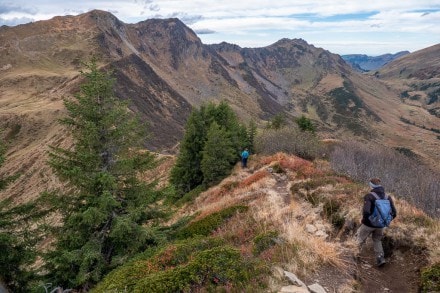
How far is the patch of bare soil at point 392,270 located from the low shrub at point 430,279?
358mm

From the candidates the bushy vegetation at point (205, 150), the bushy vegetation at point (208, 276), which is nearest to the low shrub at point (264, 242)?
the bushy vegetation at point (208, 276)

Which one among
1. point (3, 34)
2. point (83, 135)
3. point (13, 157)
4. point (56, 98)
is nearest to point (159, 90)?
point (56, 98)

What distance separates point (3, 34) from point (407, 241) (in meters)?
230

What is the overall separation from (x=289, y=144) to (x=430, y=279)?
3740 centimetres

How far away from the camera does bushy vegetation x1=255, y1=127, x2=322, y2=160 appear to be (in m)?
43.8

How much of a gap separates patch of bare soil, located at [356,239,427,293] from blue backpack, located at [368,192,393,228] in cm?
117

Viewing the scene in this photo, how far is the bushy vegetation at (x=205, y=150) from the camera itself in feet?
129

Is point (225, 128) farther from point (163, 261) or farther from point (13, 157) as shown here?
point (13, 157)

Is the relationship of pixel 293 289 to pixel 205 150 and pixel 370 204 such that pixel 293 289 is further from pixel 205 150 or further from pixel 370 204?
pixel 205 150

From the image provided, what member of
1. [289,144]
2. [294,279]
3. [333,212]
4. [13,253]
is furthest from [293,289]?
[289,144]

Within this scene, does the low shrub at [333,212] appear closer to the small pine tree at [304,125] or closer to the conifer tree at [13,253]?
the conifer tree at [13,253]

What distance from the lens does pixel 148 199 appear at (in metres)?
15.3

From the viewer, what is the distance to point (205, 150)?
130 feet

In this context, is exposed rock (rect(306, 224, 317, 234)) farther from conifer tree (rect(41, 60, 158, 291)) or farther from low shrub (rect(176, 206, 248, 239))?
conifer tree (rect(41, 60, 158, 291))
